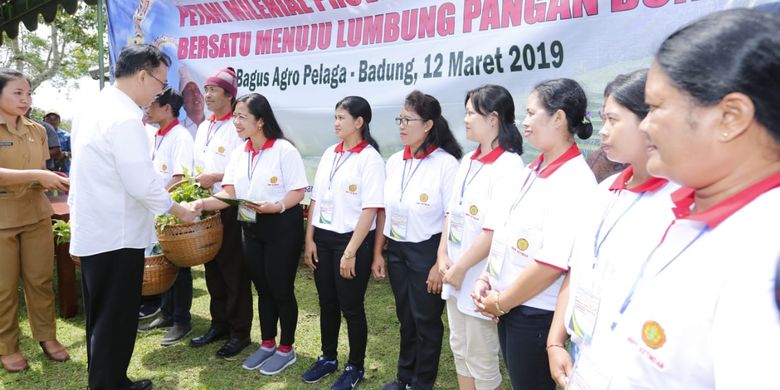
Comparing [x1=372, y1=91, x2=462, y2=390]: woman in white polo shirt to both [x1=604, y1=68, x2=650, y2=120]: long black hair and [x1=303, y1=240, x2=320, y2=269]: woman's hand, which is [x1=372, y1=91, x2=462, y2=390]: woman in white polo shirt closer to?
[x1=303, y1=240, x2=320, y2=269]: woman's hand

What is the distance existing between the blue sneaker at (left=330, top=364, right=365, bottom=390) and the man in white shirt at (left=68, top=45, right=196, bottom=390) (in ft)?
3.72

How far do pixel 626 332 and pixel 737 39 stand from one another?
1.67 feet

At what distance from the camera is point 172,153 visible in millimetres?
3746

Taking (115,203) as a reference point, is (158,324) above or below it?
below

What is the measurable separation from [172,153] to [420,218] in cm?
215

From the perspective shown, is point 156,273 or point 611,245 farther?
point 156,273

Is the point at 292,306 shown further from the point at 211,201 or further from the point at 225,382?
the point at 211,201

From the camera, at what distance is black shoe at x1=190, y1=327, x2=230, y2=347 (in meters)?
3.51

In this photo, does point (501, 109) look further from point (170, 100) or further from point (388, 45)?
point (170, 100)

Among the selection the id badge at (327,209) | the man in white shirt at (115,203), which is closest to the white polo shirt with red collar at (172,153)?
the man in white shirt at (115,203)

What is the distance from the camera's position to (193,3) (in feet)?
16.4

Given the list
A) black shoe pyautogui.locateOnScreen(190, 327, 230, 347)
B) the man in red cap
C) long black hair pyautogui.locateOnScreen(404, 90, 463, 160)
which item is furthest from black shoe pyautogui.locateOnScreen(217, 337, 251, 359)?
long black hair pyautogui.locateOnScreen(404, 90, 463, 160)

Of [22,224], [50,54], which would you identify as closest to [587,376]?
[22,224]

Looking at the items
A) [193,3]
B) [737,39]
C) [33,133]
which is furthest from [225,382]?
[193,3]
